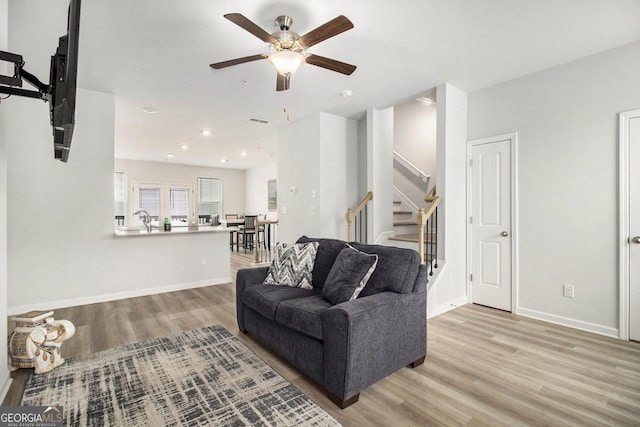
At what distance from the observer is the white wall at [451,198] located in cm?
363

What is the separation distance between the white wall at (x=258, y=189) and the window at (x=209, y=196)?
0.98 m

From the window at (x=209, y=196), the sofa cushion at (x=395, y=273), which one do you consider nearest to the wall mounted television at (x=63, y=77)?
the sofa cushion at (x=395, y=273)

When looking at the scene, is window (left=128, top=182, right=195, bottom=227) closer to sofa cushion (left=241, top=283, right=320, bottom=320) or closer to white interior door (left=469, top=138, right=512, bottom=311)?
sofa cushion (left=241, top=283, right=320, bottom=320)

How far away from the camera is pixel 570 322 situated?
10.3 feet

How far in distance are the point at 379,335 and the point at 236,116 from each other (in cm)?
402

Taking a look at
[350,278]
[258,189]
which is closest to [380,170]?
[350,278]

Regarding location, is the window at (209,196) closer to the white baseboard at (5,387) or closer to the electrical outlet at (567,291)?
the white baseboard at (5,387)

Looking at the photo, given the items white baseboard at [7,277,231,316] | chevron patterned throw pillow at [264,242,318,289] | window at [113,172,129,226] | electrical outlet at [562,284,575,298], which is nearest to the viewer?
chevron patterned throw pillow at [264,242,318,289]

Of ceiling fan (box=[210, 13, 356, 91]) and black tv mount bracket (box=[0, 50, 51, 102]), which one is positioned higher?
ceiling fan (box=[210, 13, 356, 91])

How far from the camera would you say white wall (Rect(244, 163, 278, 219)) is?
389 inches

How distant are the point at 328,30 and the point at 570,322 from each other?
3529 mm

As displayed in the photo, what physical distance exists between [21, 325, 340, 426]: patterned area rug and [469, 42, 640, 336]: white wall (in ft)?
9.34

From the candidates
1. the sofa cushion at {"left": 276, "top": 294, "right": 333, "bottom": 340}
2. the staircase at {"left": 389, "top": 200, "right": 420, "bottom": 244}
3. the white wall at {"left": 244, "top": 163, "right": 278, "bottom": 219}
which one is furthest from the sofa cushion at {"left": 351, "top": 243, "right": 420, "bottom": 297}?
the white wall at {"left": 244, "top": 163, "right": 278, "bottom": 219}

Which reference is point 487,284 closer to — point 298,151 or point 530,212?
point 530,212
